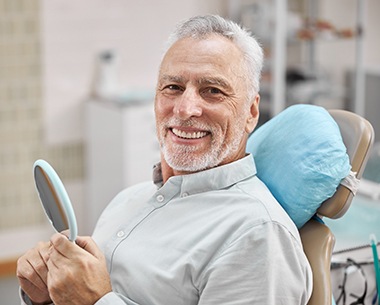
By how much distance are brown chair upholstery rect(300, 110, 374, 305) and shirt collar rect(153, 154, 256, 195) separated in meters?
0.20

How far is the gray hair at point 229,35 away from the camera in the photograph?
182 centimetres

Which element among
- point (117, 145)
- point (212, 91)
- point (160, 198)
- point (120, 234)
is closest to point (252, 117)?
point (212, 91)

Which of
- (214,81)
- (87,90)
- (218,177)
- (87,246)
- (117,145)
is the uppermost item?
(214,81)

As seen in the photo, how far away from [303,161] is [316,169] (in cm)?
4

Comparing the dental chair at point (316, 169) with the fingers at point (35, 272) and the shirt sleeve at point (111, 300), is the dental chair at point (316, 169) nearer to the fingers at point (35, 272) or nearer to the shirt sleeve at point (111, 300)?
the shirt sleeve at point (111, 300)

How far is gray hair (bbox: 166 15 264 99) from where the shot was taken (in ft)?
5.97

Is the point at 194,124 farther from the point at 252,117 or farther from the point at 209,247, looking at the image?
the point at 209,247

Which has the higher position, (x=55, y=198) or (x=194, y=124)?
(x=194, y=124)

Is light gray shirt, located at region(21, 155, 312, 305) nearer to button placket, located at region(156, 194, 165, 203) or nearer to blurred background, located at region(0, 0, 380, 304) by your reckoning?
button placket, located at region(156, 194, 165, 203)

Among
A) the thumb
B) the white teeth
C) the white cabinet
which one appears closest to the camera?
the thumb

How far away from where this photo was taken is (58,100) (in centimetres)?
427

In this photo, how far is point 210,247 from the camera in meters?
1.67

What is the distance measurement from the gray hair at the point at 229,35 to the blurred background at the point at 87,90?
7.29 feet

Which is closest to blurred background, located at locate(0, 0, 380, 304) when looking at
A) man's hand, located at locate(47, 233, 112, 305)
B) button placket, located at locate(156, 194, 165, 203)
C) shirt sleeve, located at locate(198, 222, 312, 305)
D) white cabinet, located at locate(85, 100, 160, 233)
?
white cabinet, located at locate(85, 100, 160, 233)
